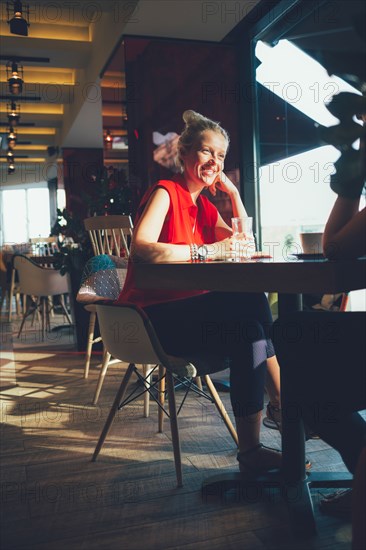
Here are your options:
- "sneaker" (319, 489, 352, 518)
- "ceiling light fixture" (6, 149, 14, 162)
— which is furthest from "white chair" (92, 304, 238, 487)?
"ceiling light fixture" (6, 149, 14, 162)

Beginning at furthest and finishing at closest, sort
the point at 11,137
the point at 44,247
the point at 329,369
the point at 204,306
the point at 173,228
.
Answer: the point at 11,137 → the point at 44,247 → the point at 173,228 → the point at 204,306 → the point at 329,369

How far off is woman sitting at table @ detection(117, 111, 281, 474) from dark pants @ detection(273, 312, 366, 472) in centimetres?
31

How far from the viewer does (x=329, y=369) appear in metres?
1.16

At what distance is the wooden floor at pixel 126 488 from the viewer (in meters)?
1.44

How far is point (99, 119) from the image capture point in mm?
8398

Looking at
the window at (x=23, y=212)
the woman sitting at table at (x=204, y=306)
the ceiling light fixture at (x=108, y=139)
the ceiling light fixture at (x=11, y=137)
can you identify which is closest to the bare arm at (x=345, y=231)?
the woman sitting at table at (x=204, y=306)

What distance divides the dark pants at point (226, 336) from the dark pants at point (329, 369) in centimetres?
29

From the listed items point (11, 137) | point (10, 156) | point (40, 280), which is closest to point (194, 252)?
point (40, 280)

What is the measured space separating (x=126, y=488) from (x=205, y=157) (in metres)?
1.19

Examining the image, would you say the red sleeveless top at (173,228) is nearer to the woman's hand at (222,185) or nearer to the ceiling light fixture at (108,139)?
the woman's hand at (222,185)

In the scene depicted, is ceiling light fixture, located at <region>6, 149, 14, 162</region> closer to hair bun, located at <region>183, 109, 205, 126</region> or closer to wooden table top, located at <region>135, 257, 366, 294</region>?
hair bun, located at <region>183, 109, 205, 126</region>

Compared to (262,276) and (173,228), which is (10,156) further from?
(262,276)

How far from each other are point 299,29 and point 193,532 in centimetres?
378

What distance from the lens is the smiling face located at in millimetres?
1950
